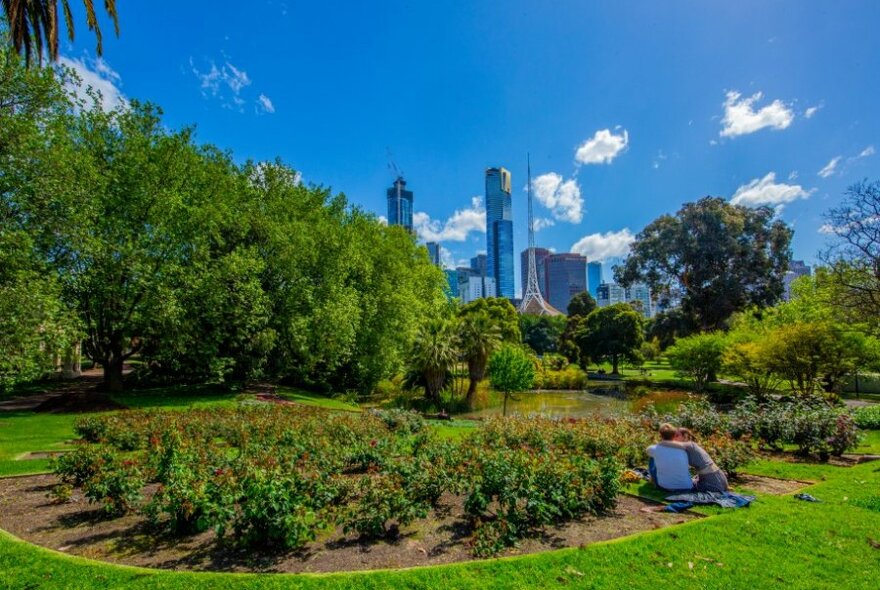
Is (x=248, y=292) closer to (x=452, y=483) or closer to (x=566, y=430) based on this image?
(x=566, y=430)

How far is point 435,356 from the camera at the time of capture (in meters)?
27.7

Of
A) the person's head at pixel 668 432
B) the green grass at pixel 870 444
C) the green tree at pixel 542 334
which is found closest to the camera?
the person's head at pixel 668 432

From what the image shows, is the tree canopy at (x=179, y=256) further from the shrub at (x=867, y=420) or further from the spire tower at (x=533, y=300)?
the spire tower at (x=533, y=300)

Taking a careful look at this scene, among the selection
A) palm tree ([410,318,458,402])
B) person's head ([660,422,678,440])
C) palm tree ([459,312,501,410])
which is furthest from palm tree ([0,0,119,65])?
palm tree ([459,312,501,410])

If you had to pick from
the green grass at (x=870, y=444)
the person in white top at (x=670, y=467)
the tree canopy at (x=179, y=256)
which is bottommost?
the green grass at (x=870, y=444)

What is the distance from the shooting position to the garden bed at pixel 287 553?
5.20 meters

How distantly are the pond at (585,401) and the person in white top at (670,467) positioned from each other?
55.3 ft

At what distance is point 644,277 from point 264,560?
2117 inches

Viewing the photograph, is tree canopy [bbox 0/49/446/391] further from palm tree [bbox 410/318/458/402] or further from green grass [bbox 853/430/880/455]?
green grass [bbox 853/430/880/455]

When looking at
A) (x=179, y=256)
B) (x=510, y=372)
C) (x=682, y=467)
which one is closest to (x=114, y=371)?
(x=179, y=256)

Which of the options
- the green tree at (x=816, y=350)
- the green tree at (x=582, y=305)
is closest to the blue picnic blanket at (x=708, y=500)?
the green tree at (x=816, y=350)

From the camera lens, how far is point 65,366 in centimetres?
3350

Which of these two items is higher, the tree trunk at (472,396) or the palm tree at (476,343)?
the palm tree at (476,343)

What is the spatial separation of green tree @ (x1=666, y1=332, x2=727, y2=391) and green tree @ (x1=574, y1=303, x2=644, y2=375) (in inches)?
589
